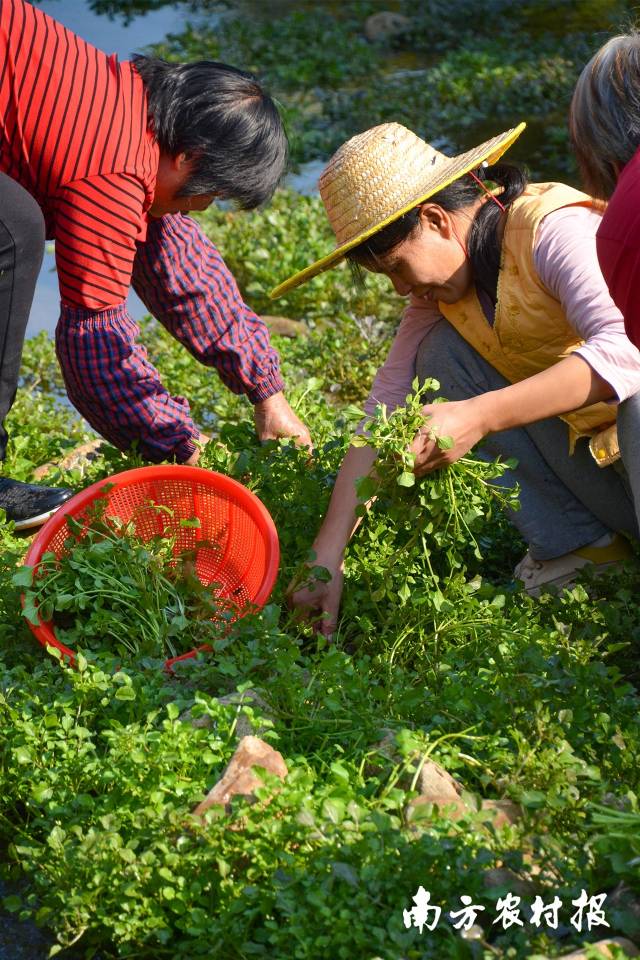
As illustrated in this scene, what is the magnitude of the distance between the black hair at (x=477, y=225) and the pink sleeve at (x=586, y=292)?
147 mm

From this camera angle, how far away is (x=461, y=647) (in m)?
2.56

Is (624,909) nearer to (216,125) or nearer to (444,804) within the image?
(444,804)

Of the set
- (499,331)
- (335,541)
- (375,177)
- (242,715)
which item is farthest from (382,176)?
(242,715)

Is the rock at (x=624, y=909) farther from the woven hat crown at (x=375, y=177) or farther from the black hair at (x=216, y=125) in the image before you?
the black hair at (x=216, y=125)

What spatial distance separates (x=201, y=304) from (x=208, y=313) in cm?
4

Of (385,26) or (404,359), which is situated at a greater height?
(404,359)

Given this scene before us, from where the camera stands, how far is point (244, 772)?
196cm

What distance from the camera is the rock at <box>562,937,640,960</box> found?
5.41 ft

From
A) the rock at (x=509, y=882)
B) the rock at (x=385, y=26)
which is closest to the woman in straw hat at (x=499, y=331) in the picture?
the rock at (x=509, y=882)

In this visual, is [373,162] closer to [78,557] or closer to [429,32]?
[78,557]

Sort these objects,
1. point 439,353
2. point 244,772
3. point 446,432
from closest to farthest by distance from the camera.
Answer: point 244,772 < point 446,432 < point 439,353

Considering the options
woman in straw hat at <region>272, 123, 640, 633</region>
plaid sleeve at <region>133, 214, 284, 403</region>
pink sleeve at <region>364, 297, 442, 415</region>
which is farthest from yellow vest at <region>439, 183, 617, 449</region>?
plaid sleeve at <region>133, 214, 284, 403</region>

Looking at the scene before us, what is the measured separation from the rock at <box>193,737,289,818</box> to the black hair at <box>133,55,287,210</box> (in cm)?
177

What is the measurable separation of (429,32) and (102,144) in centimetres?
722
